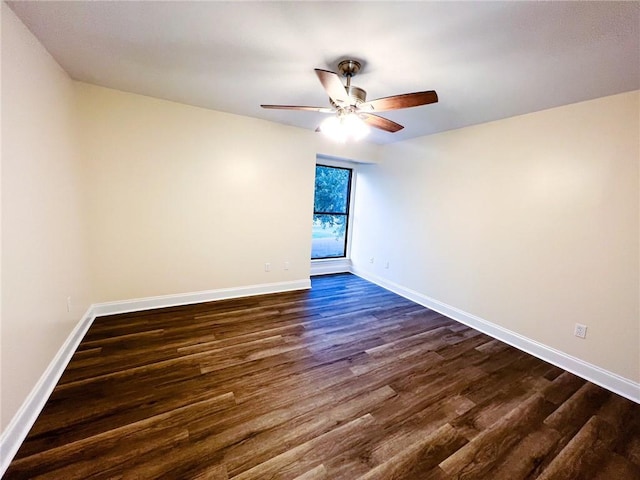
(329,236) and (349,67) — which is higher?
(349,67)

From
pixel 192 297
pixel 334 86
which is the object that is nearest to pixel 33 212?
pixel 192 297

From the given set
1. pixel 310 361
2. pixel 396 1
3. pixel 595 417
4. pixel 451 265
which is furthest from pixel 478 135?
pixel 310 361

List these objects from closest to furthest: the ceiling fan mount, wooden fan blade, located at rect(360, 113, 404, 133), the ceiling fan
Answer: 1. the ceiling fan
2. the ceiling fan mount
3. wooden fan blade, located at rect(360, 113, 404, 133)

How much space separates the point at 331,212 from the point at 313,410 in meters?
3.71

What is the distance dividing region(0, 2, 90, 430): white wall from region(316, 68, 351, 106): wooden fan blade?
5.67 ft

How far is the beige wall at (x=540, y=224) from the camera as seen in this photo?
217 centimetres

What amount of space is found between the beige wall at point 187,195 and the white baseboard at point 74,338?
0.09m

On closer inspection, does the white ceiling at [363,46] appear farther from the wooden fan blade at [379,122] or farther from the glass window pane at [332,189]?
the glass window pane at [332,189]

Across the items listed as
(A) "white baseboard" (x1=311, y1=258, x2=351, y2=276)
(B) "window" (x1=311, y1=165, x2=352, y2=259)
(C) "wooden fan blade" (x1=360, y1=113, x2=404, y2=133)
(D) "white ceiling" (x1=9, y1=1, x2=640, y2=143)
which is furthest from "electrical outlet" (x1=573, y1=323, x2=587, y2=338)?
(B) "window" (x1=311, y1=165, x2=352, y2=259)

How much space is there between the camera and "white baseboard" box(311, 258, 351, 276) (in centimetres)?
499

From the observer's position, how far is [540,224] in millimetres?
2627

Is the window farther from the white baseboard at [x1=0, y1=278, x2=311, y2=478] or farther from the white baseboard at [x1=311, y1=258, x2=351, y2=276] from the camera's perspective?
the white baseboard at [x1=0, y1=278, x2=311, y2=478]

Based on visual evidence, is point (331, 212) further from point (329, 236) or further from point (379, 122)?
A: point (379, 122)

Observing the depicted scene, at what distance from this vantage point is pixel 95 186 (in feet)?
9.03
